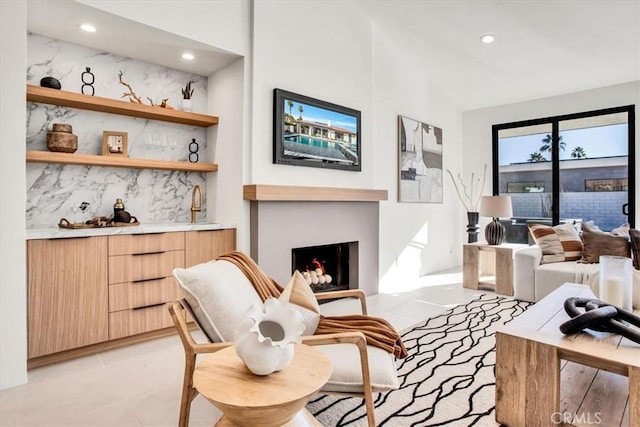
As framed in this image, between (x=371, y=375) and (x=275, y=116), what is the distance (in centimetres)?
254

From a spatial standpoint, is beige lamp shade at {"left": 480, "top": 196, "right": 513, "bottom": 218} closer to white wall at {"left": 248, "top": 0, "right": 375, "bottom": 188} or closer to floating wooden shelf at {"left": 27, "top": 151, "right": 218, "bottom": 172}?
white wall at {"left": 248, "top": 0, "right": 375, "bottom": 188}

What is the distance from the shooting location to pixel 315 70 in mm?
3842

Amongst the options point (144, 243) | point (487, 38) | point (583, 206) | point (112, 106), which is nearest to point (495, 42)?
point (487, 38)

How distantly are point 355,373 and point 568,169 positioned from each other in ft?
17.5

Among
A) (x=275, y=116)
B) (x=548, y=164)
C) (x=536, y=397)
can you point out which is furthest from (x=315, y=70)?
(x=548, y=164)

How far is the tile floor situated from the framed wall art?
348cm

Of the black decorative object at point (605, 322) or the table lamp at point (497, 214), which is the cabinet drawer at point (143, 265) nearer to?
the black decorative object at point (605, 322)

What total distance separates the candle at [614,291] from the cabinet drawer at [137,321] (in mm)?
3015

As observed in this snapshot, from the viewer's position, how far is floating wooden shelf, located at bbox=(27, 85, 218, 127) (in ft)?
8.80

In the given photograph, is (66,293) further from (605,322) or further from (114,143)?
(605,322)

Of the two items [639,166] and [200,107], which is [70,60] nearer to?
[200,107]

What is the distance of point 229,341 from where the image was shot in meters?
1.60

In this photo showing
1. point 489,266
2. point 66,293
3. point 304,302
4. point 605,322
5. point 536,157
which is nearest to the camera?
point 605,322

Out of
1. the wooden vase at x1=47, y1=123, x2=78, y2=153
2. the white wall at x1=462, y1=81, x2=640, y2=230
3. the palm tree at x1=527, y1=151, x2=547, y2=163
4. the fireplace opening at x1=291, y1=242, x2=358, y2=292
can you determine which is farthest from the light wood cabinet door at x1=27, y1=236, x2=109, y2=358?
the palm tree at x1=527, y1=151, x2=547, y2=163
